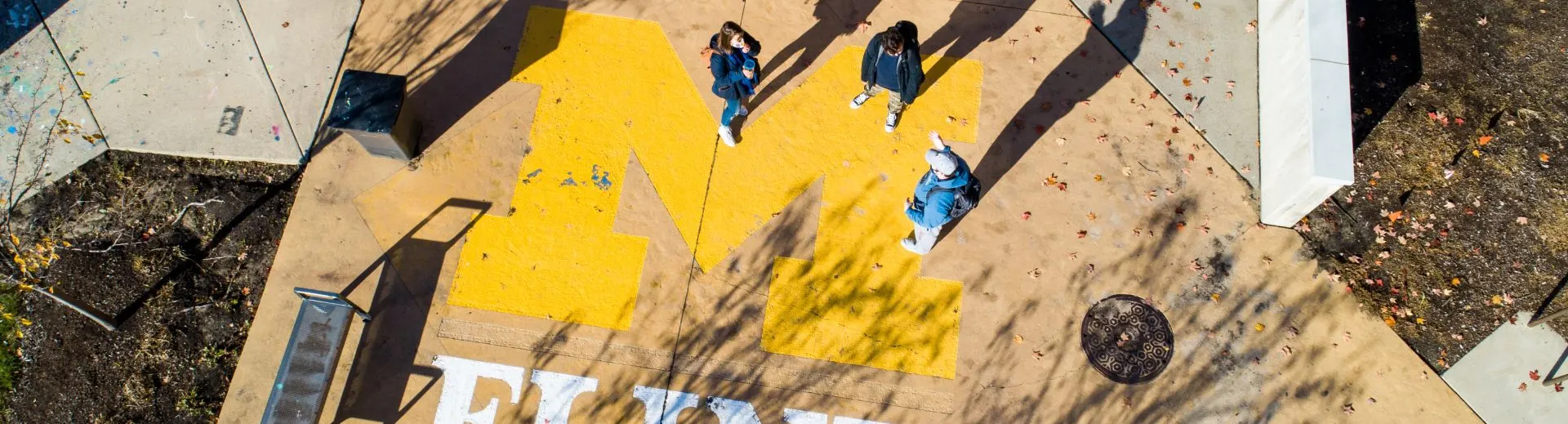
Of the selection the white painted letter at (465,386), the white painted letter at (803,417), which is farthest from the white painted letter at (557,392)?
the white painted letter at (803,417)

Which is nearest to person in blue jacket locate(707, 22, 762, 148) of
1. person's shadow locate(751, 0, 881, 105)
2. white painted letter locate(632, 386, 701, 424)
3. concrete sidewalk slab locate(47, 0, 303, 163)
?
person's shadow locate(751, 0, 881, 105)

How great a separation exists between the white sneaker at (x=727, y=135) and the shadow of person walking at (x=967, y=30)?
7.31 feet

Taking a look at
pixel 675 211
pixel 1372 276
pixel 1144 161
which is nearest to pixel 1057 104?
pixel 1144 161

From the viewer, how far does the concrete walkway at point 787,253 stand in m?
7.06

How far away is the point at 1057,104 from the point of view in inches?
317

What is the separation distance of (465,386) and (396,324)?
915 mm

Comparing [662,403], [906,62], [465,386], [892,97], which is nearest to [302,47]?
[465,386]

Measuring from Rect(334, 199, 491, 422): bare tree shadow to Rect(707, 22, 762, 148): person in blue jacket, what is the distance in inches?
105

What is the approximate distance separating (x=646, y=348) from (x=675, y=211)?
1.38 metres

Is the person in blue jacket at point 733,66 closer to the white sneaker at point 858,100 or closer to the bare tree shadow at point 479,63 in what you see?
the white sneaker at point 858,100

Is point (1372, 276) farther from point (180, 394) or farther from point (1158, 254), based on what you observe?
point (180, 394)

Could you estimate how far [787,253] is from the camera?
7.45 meters

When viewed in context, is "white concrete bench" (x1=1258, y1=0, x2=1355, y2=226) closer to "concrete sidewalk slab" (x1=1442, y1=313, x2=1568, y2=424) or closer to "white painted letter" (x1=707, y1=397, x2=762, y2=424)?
"concrete sidewalk slab" (x1=1442, y1=313, x2=1568, y2=424)

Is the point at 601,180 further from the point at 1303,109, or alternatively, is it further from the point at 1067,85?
the point at 1303,109
